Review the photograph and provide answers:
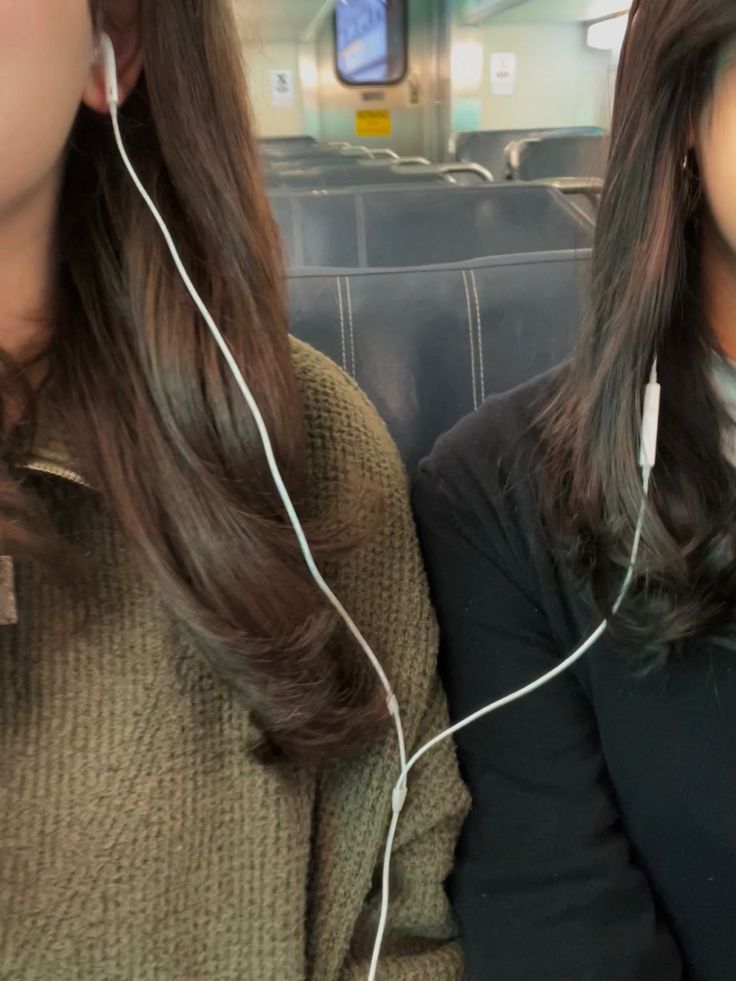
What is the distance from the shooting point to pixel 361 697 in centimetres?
59

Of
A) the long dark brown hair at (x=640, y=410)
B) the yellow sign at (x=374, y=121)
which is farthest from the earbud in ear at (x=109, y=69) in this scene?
the yellow sign at (x=374, y=121)

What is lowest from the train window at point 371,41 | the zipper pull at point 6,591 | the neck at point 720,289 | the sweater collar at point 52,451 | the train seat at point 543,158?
the train seat at point 543,158

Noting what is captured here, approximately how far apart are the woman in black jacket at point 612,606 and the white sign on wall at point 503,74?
5.20m

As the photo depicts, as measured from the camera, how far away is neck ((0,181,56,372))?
561 millimetres

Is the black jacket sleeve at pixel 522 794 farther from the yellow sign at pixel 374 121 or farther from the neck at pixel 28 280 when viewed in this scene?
the yellow sign at pixel 374 121

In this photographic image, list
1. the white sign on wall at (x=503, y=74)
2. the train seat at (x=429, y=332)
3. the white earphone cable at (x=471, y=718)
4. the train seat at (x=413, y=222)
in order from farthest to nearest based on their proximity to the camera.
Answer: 1. the white sign on wall at (x=503, y=74)
2. the train seat at (x=413, y=222)
3. the train seat at (x=429, y=332)
4. the white earphone cable at (x=471, y=718)

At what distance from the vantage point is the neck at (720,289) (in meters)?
0.62

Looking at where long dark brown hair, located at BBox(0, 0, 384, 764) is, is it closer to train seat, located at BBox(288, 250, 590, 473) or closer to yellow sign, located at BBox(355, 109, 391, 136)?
train seat, located at BBox(288, 250, 590, 473)

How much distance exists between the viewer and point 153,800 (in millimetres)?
553

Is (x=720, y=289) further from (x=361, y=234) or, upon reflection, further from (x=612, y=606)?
(x=361, y=234)

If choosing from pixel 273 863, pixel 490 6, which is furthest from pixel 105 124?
pixel 490 6

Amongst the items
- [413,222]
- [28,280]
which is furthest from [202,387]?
[413,222]

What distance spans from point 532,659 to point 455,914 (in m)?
0.19

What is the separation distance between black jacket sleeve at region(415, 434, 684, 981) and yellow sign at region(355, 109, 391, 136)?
5.79 m
